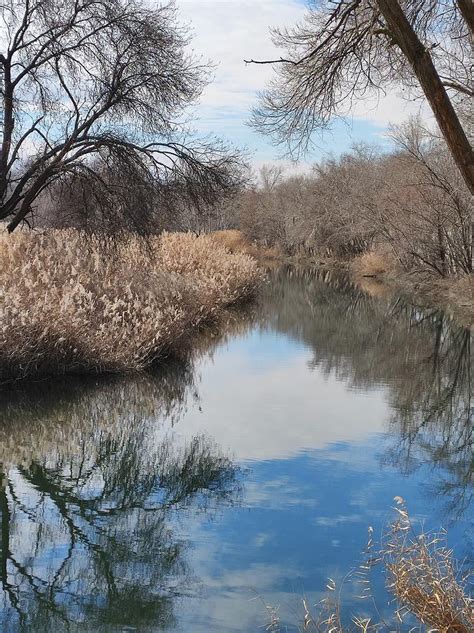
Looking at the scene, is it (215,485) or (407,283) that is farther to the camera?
(407,283)

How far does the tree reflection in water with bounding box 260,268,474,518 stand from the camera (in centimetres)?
888

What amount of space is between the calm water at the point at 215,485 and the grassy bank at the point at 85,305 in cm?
45

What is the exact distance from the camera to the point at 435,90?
5113 mm

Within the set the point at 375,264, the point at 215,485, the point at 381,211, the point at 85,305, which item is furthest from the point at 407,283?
the point at 215,485

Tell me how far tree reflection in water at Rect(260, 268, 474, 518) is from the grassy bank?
130 inches

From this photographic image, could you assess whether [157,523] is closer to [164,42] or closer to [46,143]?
[46,143]

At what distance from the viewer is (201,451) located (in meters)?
8.86

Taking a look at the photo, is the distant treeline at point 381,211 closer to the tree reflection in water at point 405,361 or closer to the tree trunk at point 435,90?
the tree reflection in water at point 405,361

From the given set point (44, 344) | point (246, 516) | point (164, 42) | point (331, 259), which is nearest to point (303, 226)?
point (331, 259)

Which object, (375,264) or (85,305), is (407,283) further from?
(85,305)

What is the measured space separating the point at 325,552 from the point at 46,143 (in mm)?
9442

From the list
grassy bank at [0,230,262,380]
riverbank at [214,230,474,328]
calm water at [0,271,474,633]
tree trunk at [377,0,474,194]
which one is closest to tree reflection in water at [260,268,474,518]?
calm water at [0,271,474,633]

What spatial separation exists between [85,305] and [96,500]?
16.1ft

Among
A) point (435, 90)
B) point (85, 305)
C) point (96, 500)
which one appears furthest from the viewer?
point (85, 305)
